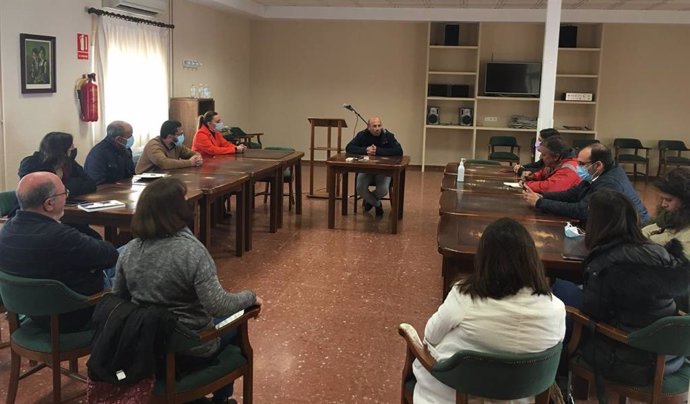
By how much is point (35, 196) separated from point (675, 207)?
112 inches

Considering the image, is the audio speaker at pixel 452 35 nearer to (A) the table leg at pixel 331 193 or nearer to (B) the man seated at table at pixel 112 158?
(A) the table leg at pixel 331 193

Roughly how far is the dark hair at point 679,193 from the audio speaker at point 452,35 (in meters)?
7.91

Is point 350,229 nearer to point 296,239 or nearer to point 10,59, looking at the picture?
point 296,239

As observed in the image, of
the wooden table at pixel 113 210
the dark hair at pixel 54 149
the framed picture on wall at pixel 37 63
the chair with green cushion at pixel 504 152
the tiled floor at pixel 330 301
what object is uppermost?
the framed picture on wall at pixel 37 63

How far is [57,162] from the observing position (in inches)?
162

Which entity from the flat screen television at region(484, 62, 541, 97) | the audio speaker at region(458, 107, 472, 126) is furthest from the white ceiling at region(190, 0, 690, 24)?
the audio speaker at region(458, 107, 472, 126)

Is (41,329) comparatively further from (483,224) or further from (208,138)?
(208,138)

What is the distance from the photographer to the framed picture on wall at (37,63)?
18.3 ft

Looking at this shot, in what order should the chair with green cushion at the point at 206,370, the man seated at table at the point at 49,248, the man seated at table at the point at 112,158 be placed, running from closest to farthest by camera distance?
the chair with green cushion at the point at 206,370 < the man seated at table at the point at 49,248 < the man seated at table at the point at 112,158

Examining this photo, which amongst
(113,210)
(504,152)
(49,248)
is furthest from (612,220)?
(504,152)

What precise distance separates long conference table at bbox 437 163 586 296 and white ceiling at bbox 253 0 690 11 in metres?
4.71

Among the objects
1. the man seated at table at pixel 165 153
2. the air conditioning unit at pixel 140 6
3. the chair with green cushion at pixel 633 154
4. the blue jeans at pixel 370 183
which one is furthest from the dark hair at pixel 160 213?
the chair with green cushion at pixel 633 154

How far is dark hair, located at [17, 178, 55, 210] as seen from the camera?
2.54 metres

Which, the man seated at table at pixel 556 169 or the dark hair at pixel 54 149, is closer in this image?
the dark hair at pixel 54 149
